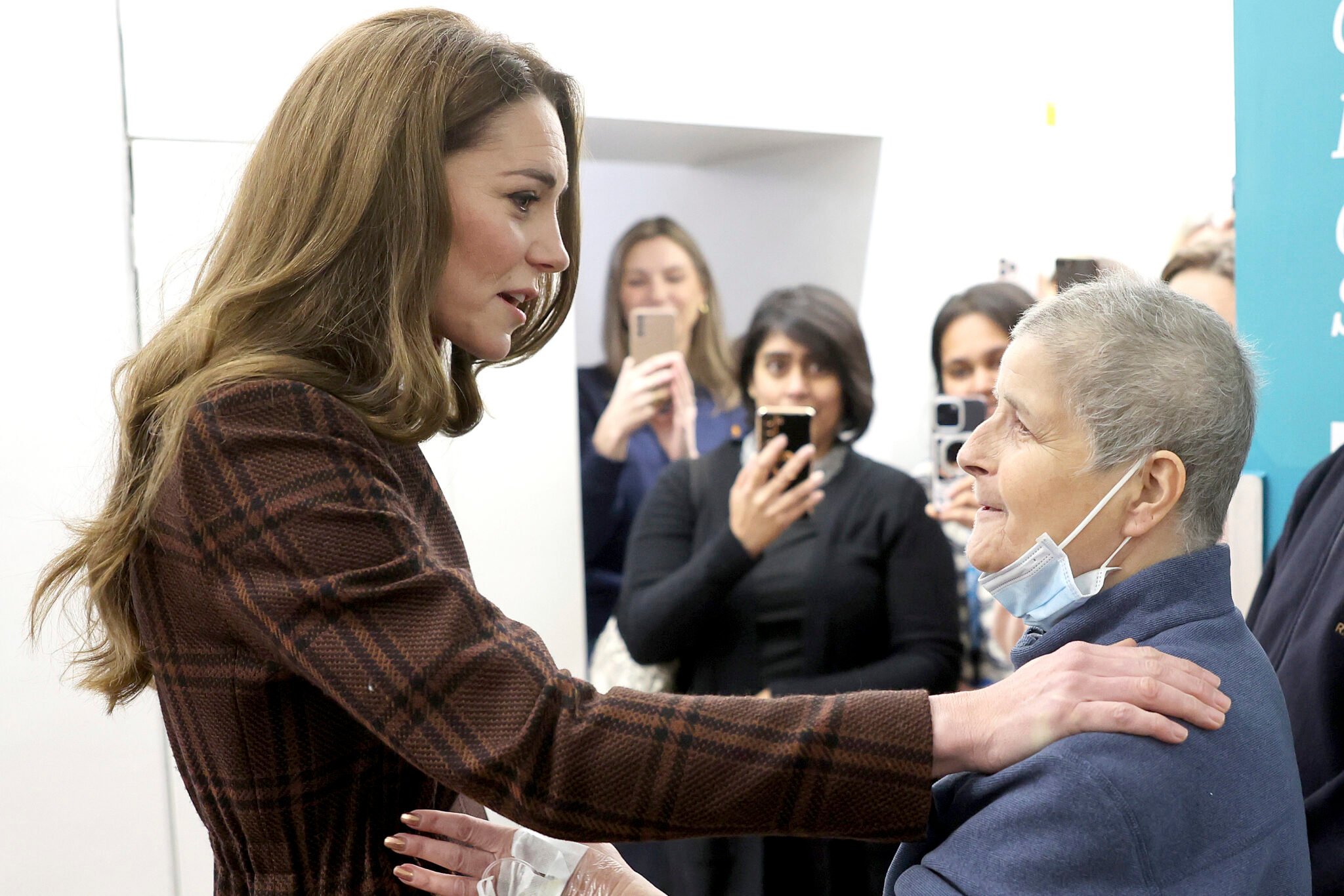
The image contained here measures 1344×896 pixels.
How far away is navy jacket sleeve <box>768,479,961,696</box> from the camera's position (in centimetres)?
250

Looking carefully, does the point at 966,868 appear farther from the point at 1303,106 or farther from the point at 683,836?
the point at 1303,106

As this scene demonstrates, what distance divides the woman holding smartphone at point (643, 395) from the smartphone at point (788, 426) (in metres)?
0.41

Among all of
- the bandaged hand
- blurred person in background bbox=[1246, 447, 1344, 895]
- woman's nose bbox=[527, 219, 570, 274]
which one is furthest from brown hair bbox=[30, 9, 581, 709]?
blurred person in background bbox=[1246, 447, 1344, 895]

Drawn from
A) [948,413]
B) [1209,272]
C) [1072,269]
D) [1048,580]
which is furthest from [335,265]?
[1209,272]

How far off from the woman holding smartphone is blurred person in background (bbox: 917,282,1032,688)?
693 millimetres

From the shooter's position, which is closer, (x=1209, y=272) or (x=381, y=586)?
(x=381, y=586)

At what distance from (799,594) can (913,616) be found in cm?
24

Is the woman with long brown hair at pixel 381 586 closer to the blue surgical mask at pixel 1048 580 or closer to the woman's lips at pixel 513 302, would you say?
the woman's lips at pixel 513 302

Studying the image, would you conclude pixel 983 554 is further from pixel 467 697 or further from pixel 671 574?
pixel 671 574

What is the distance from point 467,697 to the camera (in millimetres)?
1017

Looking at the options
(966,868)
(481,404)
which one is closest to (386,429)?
(481,404)

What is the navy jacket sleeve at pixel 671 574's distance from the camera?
2.58 metres

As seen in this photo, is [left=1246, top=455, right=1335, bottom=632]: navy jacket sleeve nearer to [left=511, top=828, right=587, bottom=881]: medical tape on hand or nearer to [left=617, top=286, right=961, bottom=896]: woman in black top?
[left=617, top=286, right=961, bottom=896]: woman in black top

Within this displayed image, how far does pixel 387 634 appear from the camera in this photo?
1.01 metres
